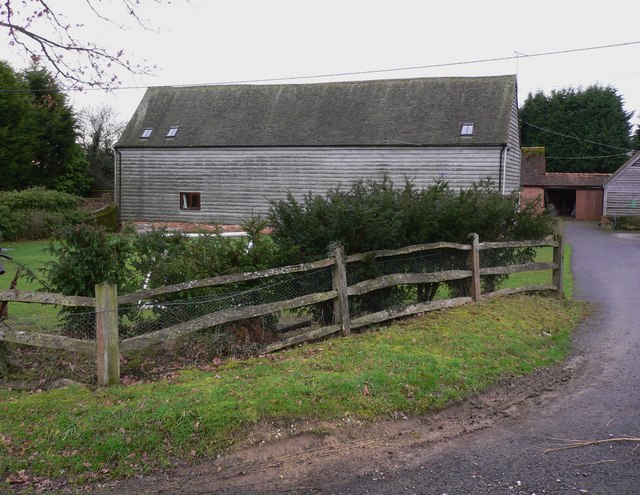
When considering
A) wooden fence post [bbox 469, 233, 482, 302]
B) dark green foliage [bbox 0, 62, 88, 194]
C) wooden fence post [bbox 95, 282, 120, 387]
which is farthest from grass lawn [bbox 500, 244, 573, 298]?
dark green foliage [bbox 0, 62, 88, 194]

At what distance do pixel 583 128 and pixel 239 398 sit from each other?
7103 cm

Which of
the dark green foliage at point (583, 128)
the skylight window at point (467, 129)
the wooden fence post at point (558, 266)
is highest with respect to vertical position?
the dark green foliage at point (583, 128)

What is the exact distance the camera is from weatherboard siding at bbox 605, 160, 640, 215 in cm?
4716

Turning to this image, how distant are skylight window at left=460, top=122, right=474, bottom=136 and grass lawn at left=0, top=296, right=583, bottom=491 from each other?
76.2 feet

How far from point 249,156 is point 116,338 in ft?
94.9

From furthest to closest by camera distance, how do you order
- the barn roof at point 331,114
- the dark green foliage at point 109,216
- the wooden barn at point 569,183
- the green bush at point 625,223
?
the wooden barn at point 569,183 → the green bush at point 625,223 → the dark green foliage at point 109,216 → the barn roof at point 331,114

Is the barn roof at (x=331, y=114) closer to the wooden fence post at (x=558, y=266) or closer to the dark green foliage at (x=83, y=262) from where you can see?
the wooden fence post at (x=558, y=266)

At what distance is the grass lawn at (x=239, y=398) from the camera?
5.29 metres

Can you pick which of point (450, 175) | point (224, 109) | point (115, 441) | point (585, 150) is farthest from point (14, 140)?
point (585, 150)

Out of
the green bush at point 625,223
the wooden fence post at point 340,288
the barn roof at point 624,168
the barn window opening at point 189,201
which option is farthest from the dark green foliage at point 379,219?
the barn roof at point 624,168

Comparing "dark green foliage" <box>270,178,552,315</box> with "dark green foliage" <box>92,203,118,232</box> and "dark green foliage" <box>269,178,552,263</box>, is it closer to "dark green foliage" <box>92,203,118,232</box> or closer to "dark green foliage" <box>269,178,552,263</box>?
"dark green foliage" <box>269,178,552,263</box>

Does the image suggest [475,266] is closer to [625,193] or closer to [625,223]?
[625,223]

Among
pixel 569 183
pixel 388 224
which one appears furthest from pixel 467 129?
pixel 569 183

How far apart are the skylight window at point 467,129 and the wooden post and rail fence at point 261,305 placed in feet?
64.2
